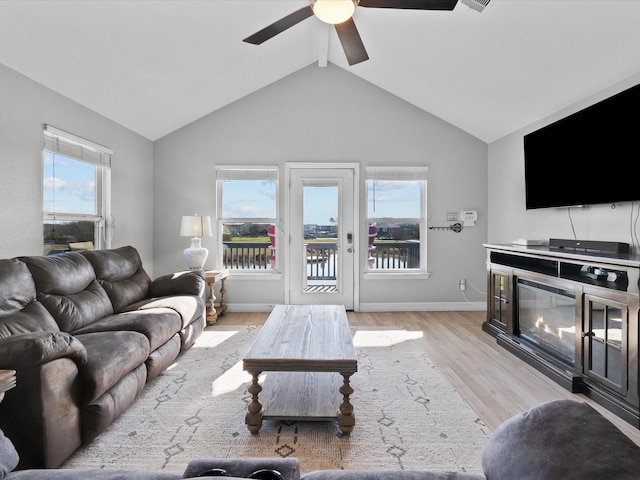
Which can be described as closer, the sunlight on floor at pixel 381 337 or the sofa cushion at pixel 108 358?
the sofa cushion at pixel 108 358

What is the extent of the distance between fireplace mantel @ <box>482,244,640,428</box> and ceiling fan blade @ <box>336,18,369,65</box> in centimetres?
220

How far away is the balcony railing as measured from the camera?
5.10 m

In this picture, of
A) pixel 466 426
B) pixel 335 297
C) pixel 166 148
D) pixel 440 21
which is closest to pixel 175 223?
pixel 166 148

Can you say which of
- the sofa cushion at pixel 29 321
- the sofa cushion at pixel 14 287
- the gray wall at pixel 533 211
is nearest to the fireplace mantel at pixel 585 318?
the gray wall at pixel 533 211

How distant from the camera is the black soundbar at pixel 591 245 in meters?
2.78

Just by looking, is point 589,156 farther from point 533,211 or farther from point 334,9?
point 334,9

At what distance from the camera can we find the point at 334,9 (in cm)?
219

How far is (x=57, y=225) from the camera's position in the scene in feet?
11.0

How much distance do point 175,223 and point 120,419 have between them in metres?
3.18

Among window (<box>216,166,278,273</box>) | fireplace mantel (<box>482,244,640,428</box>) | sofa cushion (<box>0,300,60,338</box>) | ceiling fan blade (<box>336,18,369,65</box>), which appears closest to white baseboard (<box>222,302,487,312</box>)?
window (<box>216,166,278,273</box>)

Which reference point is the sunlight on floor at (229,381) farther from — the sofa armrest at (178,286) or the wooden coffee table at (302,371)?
the sofa armrest at (178,286)

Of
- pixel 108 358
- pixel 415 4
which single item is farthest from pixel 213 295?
pixel 415 4

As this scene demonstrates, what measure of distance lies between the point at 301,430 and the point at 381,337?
6.36 feet

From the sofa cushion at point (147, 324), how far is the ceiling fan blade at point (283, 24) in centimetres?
218
